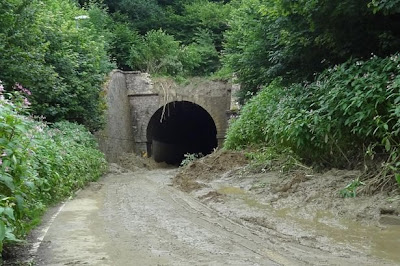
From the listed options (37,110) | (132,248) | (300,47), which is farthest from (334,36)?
(37,110)

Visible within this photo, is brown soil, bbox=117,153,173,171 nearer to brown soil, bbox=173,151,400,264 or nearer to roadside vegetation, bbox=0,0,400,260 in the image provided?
roadside vegetation, bbox=0,0,400,260

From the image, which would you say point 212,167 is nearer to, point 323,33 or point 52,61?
point 323,33

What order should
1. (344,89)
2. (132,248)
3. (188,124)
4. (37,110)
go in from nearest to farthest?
(132,248)
(344,89)
(37,110)
(188,124)

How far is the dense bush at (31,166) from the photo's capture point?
136 inches

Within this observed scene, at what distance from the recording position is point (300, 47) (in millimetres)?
8672

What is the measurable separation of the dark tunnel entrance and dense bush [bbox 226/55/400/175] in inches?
520

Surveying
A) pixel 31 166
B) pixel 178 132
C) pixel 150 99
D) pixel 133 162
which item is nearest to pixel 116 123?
pixel 133 162

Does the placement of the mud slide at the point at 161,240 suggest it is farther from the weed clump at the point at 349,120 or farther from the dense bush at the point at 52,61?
the dense bush at the point at 52,61

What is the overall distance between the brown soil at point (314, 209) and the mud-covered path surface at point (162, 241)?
11.2 inches

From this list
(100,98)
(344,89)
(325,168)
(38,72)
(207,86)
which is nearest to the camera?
(344,89)

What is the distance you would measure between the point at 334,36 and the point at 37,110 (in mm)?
8951

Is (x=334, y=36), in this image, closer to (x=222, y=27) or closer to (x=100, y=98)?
(x=100, y=98)

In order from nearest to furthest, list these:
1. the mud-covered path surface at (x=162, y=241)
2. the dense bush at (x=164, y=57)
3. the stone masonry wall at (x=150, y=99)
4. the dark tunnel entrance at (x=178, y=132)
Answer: the mud-covered path surface at (x=162, y=241) → the stone masonry wall at (x=150, y=99) → the dark tunnel entrance at (x=178, y=132) → the dense bush at (x=164, y=57)

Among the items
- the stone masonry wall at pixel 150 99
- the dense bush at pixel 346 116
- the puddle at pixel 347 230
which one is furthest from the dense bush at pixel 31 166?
the stone masonry wall at pixel 150 99
